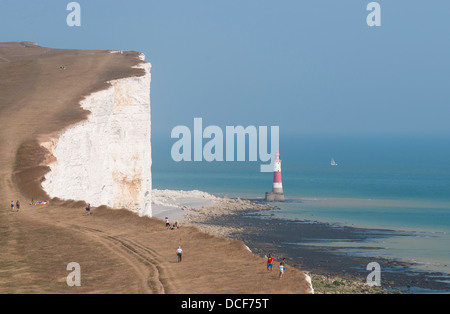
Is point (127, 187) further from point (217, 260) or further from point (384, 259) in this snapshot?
point (217, 260)

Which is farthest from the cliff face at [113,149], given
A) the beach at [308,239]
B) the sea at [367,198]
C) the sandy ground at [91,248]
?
the sea at [367,198]

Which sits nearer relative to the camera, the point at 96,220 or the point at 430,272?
the point at 96,220

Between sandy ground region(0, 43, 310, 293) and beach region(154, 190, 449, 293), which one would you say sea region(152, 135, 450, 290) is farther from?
sandy ground region(0, 43, 310, 293)

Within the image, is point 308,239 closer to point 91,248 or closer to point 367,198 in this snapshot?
point 91,248

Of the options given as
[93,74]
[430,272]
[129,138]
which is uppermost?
[93,74]

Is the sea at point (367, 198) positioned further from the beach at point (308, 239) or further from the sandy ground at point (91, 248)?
the sandy ground at point (91, 248)
